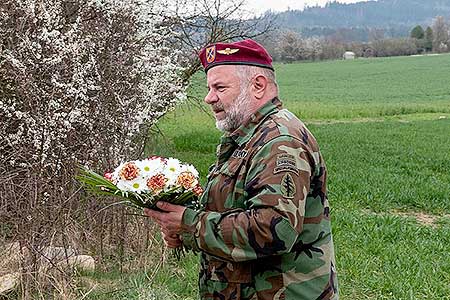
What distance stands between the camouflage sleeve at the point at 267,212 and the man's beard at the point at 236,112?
0.81 feet

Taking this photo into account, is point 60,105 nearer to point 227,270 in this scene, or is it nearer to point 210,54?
point 210,54

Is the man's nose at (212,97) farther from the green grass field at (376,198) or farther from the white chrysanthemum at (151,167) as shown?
the green grass field at (376,198)

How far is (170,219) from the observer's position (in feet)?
8.77

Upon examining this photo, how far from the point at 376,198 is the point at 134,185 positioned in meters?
8.89

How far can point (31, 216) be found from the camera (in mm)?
5348

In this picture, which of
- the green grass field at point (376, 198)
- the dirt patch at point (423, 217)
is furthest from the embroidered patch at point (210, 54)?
the dirt patch at point (423, 217)

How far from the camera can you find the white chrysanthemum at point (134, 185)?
2.73m

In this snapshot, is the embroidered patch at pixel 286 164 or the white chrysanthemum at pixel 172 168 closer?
the embroidered patch at pixel 286 164

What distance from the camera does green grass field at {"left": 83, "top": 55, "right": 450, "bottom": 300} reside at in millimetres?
6262

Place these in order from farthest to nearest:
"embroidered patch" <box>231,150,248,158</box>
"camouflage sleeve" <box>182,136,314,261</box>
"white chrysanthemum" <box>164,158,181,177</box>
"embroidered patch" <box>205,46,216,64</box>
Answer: "white chrysanthemum" <box>164,158,181,177</box> < "embroidered patch" <box>205,46,216,64</box> < "embroidered patch" <box>231,150,248,158</box> < "camouflage sleeve" <box>182,136,314,261</box>

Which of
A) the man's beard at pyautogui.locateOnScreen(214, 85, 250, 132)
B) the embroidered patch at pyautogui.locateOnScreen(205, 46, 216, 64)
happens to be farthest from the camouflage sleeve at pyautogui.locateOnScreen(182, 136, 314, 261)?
the embroidered patch at pyautogui.locateOnScreen(205, 46, 216, 64)

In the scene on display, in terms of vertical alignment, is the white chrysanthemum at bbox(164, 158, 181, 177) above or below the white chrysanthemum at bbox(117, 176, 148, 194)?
above

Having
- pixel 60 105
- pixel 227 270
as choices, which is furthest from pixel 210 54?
pixel 60 105

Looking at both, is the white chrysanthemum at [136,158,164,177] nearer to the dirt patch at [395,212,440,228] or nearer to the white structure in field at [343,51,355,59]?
the dirt patch at [395,212,440,228]
